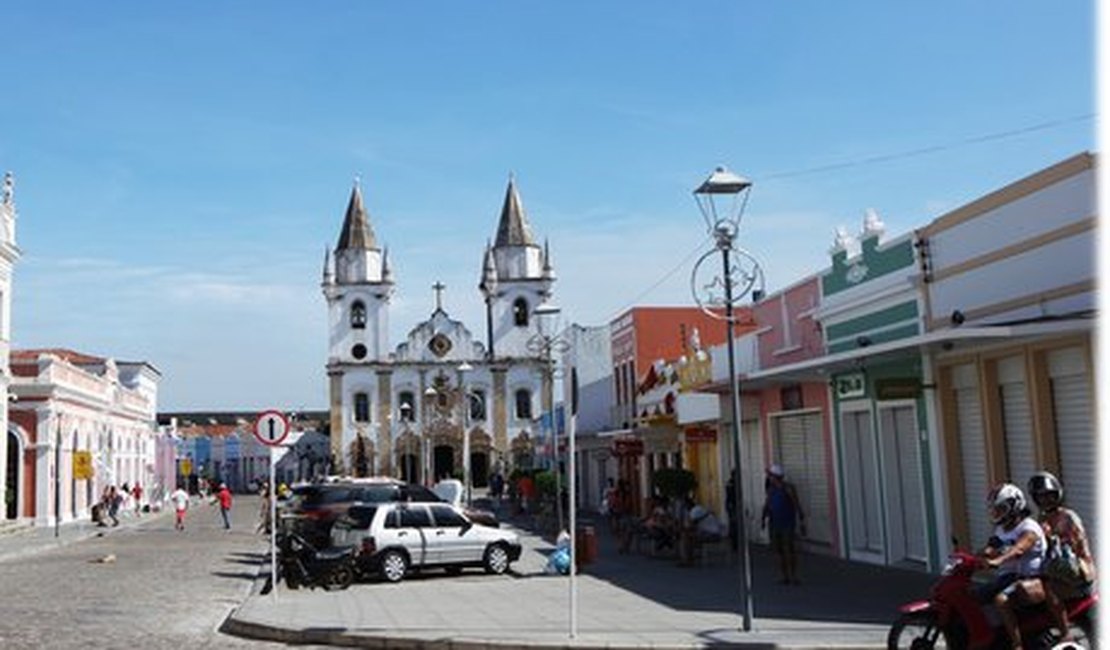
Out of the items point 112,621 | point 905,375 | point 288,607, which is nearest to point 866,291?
point 905,375

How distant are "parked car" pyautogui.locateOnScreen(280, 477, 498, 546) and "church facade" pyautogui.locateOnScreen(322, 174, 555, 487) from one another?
51.3 m

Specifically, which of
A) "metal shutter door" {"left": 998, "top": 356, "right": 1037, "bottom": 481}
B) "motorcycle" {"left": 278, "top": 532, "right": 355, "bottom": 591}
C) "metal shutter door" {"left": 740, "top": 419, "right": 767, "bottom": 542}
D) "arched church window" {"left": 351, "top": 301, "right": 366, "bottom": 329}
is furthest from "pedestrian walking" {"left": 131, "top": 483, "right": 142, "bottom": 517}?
"metal shutter door" {"left": 998, "top": 356, "right": 1037, "bottom": 481}

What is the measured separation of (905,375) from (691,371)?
12.3 meters

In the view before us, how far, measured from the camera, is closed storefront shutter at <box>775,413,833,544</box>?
22.5 metres

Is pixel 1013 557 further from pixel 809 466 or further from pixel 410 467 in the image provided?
pixel 410 467

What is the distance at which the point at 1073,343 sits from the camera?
14641 mm

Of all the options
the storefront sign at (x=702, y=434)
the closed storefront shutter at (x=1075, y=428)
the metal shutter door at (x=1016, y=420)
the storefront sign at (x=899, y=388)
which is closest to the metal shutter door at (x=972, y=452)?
the metal shutter door at (x=1016, y=420)

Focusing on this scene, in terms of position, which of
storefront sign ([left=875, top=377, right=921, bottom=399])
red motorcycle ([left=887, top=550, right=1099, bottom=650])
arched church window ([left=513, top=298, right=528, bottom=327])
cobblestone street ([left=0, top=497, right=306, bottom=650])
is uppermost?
arched church window ([left=513, top=298, right=528, bottom=327])

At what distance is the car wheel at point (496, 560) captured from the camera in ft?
70.0

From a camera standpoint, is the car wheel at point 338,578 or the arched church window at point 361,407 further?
the arched church window at point 361,407

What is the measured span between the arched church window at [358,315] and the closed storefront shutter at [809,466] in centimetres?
6219

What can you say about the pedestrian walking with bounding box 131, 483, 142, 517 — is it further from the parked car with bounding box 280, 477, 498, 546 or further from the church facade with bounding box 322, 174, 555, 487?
the parked car with bounding box 280, 477, 498, 546

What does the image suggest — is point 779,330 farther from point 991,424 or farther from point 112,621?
point 112,621

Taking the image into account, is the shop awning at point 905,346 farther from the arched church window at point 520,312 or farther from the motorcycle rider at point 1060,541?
the arched church window at point 520,312
